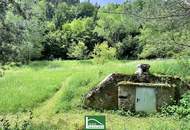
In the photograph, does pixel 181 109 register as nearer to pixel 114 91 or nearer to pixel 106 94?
pixel 114 91

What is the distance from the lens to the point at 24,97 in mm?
24656

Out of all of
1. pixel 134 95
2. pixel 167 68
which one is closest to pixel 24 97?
pixel 134 95

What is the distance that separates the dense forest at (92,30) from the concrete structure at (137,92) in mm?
1598

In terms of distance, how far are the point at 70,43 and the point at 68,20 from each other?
→ 2513 centimetres

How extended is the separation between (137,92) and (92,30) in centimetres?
5683

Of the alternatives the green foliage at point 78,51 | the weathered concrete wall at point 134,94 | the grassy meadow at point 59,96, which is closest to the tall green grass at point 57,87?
the grassy meadow at point 59,96

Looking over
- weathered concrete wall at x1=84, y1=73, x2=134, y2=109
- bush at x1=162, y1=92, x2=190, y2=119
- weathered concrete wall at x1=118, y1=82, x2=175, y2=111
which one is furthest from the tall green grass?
bush at x1=162, y1=92, x2=190, y2=119

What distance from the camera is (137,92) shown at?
2325 cm

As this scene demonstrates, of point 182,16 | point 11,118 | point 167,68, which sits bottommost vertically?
point 11,118

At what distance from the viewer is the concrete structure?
75.1 ft

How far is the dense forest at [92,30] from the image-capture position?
8367 mm

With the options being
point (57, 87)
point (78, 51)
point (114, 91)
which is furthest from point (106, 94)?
point (78, 51)

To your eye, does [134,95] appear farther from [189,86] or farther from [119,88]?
[189,86]

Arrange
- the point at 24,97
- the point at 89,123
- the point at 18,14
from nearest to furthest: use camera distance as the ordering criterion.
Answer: the point at 89,123, the point at 18,14, the point at 24,97
